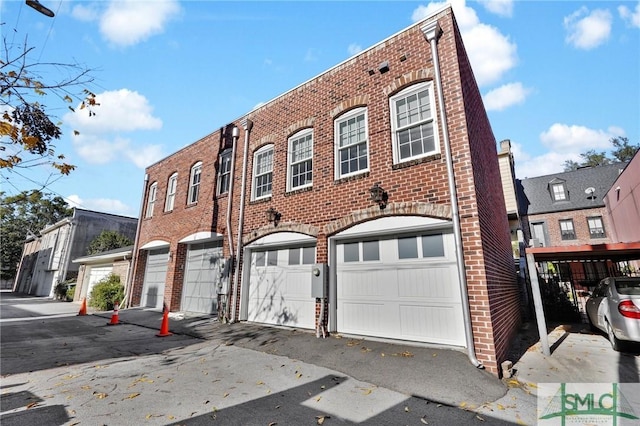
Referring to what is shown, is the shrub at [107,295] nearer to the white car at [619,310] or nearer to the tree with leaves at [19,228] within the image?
the white car at [619,310]

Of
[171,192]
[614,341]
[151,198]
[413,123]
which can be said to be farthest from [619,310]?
[151,198]

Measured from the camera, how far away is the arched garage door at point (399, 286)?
220 inches

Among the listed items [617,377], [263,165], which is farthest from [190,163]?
[617,377]

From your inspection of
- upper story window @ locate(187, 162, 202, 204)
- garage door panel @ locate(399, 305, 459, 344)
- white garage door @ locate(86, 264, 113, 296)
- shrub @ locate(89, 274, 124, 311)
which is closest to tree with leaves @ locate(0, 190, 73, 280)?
white garage door @ locate(86, 264, 113, 296)

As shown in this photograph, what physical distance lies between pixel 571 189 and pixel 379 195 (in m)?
29.6

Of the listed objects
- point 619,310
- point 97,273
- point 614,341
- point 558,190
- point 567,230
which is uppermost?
point 558,190

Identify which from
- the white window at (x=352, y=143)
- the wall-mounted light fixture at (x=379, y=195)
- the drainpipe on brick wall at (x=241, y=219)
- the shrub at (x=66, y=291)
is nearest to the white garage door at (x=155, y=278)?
the drainpipe on brick wall at (x=241, y=219)

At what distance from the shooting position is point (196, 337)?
7.54 m

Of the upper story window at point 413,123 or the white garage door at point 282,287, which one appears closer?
the upper story window at point 413,123

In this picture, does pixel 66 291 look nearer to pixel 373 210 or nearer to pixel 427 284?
pixel 373 210

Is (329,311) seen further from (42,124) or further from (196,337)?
(42,124)

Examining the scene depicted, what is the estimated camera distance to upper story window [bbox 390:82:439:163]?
6.41 metres

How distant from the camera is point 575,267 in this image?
1436 cm

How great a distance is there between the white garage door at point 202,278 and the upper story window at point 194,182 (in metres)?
2.01
